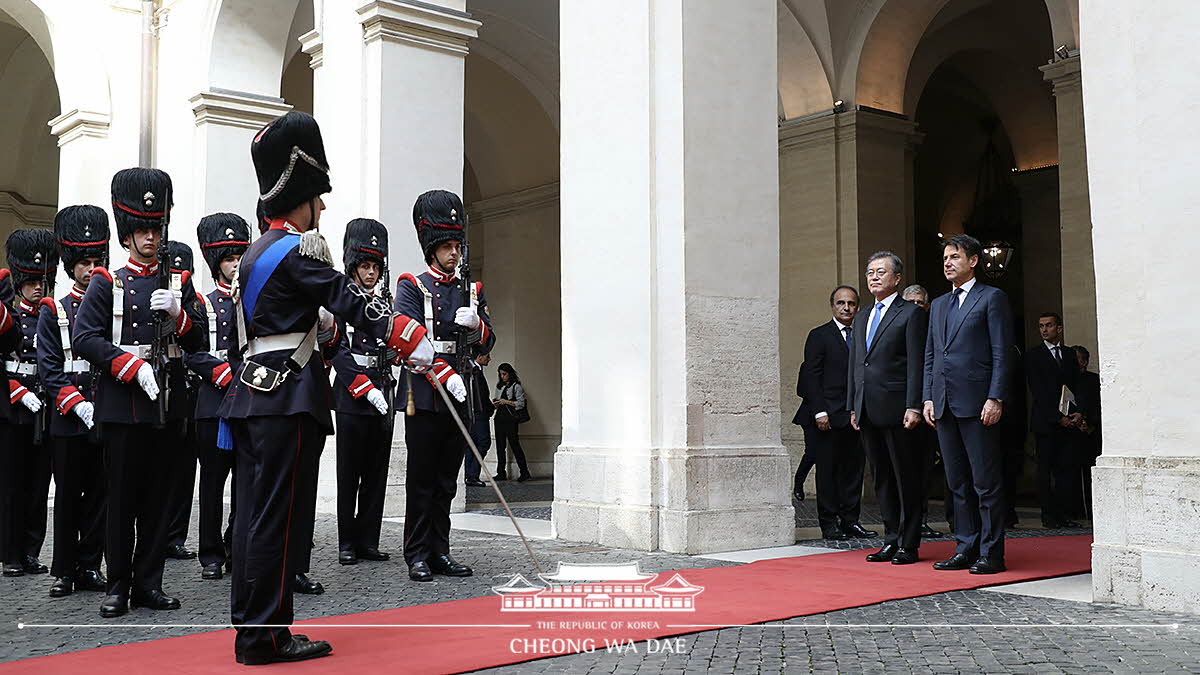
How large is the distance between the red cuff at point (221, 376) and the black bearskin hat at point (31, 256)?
138 centimetres

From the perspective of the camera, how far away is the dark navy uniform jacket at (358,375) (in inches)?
297

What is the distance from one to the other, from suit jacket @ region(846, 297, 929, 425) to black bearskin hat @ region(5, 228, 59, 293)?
5031 mm

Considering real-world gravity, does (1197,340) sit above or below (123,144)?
below

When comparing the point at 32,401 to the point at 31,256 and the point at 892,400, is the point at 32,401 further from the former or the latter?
the point at 892,400

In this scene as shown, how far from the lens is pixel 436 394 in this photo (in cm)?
658

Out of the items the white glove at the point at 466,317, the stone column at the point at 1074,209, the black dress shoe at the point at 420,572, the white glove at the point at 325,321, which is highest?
the stone column at the point at 1074,209

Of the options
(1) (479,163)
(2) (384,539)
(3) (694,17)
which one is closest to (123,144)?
(1) (479,163)

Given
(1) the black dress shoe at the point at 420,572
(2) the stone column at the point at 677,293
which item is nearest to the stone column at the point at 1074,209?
(2) the stone column at the point at 677,293

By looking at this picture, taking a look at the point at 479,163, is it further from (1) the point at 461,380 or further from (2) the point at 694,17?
(1) the point at 461,380

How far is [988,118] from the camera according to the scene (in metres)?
19.7

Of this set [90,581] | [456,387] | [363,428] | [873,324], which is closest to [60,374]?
[90,581]

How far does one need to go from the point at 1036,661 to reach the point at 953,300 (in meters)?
2.96

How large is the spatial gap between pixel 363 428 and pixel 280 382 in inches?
124

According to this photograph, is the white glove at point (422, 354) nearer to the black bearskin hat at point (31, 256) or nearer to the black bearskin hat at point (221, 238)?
the black bearskin hat at point (221, 238)
